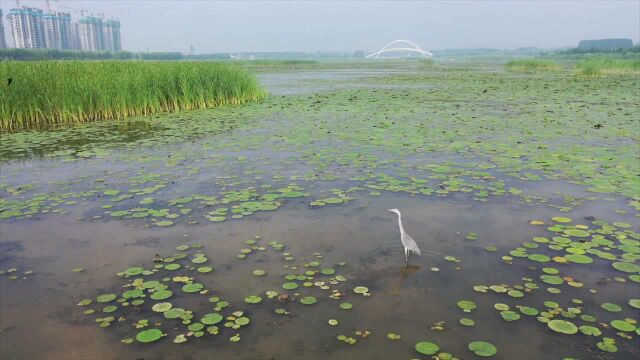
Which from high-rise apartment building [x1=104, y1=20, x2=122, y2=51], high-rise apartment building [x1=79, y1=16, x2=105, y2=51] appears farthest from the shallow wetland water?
high-rise apartment building [x1=104, y1=20, x2=122, y2=51]

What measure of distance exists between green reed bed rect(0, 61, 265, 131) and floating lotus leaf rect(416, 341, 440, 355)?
12675 mm

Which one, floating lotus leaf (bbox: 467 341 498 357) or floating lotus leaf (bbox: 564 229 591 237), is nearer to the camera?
floating lotus leaf (bbox: 467 341 498 357)

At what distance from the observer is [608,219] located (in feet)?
17.3

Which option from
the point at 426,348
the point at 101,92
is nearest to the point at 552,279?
the point at 426,348

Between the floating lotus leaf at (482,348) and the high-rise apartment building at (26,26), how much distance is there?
12583 cm

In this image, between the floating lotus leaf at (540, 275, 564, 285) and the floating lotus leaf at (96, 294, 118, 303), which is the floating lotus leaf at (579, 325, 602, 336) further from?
the floating lotus leaf at (96, 294, 118, 303)

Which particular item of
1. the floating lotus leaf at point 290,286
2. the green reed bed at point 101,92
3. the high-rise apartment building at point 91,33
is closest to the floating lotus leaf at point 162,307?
the floating lotus leaf at point 290,286

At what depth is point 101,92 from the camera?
13148 mm

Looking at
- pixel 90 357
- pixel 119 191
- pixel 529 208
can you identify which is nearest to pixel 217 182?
pixel 119 191

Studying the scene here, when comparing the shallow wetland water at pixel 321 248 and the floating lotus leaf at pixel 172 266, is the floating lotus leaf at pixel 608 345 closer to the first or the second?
the shallow wetland water at pixel 321 248

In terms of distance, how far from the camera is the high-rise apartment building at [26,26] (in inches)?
4107

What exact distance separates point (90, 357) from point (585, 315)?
3.75 m

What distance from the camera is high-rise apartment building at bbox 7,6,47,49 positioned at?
10431 centimetres

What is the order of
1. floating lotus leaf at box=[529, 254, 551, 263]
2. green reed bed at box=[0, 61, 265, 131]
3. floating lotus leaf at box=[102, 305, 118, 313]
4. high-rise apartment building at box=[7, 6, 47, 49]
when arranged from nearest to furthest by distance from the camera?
1. floating lotus leaf at box=[102, 305, 118, 313]
2. floating lotus leaf at box=[529, 254, 551, 263]
3. green reed bed at box=[0, 61, 265, 131]
4. high-rise apartment building at box=[7, 6, 47, 49]
